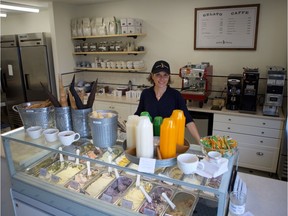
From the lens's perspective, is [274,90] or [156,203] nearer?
[156,203]

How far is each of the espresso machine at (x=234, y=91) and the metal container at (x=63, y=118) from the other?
228cm

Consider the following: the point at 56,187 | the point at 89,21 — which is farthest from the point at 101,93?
the point at 56,187

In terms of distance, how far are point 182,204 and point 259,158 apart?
2.17m

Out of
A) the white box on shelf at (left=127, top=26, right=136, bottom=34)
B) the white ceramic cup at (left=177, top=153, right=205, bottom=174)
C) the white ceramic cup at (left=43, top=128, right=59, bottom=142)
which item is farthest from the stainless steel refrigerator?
the white ceramic cup at (left=177, top=153, right=205, bottom=174)

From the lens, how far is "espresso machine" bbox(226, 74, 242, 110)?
297 cm

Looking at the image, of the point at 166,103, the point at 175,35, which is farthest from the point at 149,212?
the point at 175,35

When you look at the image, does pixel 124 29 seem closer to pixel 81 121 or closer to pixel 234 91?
pixel 234 91

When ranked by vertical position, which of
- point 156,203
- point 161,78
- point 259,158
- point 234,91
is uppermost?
point 161,78

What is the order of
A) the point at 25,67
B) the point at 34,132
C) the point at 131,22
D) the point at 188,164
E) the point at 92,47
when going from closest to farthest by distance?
the point at 188,164, the point at 34,132, the point at 131,22, the point at 92,47, the point at 25,67

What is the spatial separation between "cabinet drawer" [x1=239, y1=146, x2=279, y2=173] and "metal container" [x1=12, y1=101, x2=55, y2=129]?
8.33 feet

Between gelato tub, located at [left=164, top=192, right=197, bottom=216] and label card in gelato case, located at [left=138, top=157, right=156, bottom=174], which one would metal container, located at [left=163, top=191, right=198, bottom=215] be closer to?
gelato tub, located at [left=164, top=192, right=197, bottom=216]

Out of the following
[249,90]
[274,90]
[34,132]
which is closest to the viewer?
[34,132]

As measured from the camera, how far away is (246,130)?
9.72 ft

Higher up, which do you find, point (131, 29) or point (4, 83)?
point (131, 29)
